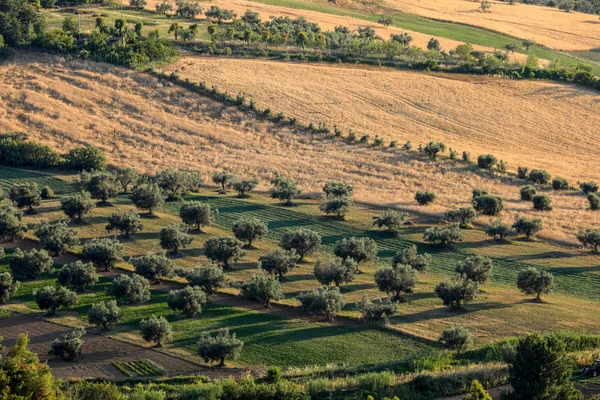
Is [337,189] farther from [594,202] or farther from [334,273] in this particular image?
[594,202]

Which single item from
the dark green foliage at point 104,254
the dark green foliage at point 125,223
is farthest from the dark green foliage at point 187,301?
the dark green foliage at point 125,223

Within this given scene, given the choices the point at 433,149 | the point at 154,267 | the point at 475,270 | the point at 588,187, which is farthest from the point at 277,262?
the point at 588,187

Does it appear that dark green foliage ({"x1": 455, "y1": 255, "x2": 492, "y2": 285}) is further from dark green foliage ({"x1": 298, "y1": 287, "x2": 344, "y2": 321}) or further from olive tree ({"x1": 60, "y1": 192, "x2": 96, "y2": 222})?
olive tree ({"x1": 60, "y1": 192, "x2": 96, "y2": 222})

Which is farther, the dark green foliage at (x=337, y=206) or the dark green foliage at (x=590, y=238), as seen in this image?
the dark green foliage at (x=337, y=206)

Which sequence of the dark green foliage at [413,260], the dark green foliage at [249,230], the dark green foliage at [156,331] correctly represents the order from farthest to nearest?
the dark green foliage at [249,230]
the dark green foliage at [413,260]
the dark green foliage at [156,331]

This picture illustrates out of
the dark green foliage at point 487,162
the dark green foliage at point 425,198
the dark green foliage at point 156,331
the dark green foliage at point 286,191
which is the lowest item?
the dark green foliage at point 156,331

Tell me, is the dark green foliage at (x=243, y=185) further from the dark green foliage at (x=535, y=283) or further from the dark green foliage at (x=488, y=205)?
the dark green foliage at (x=535, y=283)

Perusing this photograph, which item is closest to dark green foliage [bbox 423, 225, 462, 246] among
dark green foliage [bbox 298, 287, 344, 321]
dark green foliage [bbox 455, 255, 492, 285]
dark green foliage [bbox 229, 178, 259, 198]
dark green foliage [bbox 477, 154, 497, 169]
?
dark green foliage [bbox 455, 255, 492, 285]
